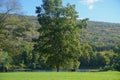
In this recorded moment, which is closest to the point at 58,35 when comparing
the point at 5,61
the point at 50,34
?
the point at 50,34

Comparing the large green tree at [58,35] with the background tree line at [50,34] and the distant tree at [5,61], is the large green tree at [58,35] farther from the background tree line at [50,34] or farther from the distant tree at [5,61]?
the distant tree at [5,61]

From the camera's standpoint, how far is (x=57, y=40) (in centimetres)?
4684

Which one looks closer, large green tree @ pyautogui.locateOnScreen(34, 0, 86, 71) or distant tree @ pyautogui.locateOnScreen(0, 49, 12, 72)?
distant tree @ pyautogui.locateOnScreen(0, 49, 12, 72)

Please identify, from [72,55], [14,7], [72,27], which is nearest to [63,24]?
[72,27]

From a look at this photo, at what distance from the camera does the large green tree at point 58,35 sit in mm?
46688

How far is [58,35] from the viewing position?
46.6 m

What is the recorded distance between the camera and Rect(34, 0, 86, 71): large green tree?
153 ft

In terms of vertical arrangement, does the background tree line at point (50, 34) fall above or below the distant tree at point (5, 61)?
above

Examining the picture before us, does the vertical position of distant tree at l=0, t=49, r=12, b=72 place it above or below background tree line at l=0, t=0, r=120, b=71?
below

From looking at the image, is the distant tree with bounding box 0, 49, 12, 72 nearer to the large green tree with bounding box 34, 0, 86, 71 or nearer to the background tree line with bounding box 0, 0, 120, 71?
the background tree line with bounding box 0, 0, 120, 71

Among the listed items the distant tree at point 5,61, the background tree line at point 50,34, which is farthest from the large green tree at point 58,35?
the distant tree at point 5,61

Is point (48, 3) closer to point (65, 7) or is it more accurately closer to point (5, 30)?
point (65, 7)

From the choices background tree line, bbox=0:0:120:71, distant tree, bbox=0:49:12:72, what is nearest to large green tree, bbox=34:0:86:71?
background tree line, bbox=0:0:120:71

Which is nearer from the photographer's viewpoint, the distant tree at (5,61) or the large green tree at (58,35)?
the distant tree at (5,61)
